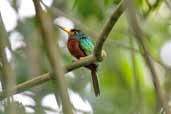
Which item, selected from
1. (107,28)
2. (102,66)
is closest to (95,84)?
(102,66)

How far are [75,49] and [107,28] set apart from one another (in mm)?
1686

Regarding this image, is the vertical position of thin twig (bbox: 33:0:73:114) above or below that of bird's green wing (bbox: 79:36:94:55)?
above

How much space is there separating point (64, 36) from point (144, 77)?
24.8 inches

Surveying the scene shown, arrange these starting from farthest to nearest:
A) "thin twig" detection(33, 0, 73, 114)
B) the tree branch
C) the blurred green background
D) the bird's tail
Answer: the bird's tail → the blurred green background → the tree branch → "thin twig" detection(33, 0, 73, 114)

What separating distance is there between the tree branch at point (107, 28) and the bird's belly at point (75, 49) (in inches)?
53.0

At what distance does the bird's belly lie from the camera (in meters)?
2.83

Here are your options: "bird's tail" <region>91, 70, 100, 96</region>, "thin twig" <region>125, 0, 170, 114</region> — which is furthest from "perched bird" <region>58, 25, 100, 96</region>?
"thin twig" <region>125, 0, 170, 114</region>

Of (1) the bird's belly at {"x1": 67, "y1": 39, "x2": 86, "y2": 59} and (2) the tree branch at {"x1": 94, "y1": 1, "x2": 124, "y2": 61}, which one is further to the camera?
(1) the bird's belly at {"x1": 67, "y1": 39, "x2": 86, "y2": 59}

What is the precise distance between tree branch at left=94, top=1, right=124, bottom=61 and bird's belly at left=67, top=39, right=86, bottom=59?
1346 mm

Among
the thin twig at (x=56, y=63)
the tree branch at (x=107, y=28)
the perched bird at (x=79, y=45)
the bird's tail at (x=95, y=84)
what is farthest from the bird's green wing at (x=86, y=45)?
the thin twig at (x=56, y=63)

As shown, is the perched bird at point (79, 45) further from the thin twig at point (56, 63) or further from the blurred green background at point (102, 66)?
the thin twig at point (56, 63)

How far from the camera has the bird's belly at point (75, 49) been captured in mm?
2826

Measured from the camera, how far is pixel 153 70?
2.96 feet

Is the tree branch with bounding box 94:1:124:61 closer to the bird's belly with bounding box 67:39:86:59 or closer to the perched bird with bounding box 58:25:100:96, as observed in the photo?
the perched bird with bounding box 58:25:100:96
